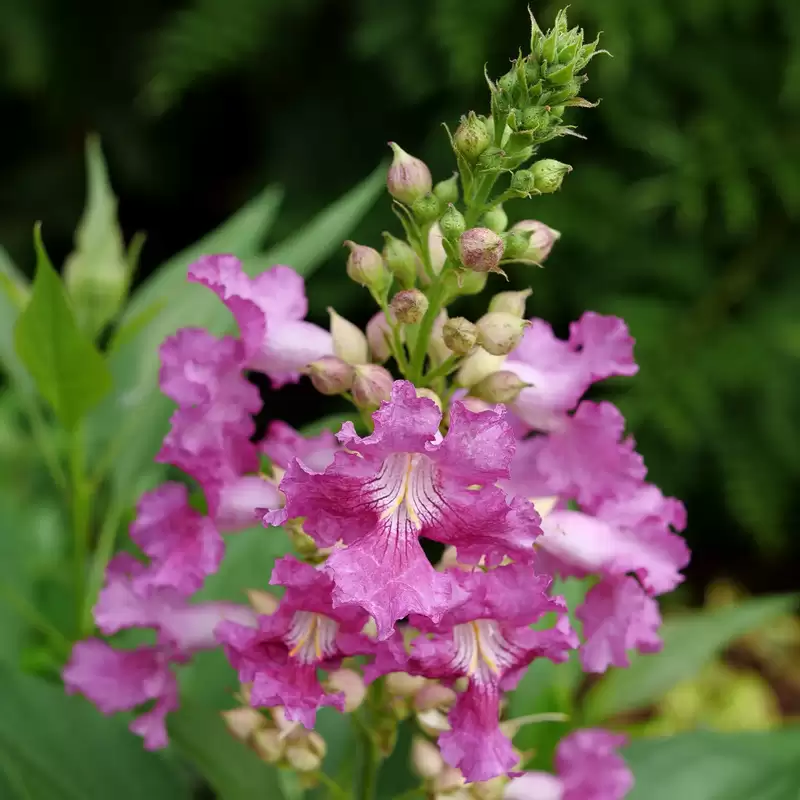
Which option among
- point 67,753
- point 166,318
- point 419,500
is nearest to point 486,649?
point 419,500

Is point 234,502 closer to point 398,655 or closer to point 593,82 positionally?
point 398,655

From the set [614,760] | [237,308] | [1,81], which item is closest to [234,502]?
[237,308]

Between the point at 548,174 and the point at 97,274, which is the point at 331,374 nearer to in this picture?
the point at 548,174

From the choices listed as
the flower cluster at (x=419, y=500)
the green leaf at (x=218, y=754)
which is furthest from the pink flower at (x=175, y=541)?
the green leaf at (x=218, y=754)

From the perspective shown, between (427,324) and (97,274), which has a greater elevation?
(97,274)

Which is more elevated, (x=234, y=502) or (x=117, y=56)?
(x=117, y=56)

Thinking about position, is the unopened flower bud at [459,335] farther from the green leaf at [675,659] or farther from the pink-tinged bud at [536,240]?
the green leaf at [675,659]
